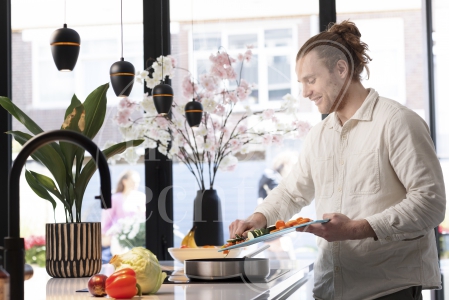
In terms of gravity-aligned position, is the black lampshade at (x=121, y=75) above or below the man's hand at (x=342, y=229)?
above

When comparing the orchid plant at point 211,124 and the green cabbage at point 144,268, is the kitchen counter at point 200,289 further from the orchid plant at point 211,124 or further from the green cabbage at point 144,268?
the orchid plant at point 211,124

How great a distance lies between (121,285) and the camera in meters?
1.76

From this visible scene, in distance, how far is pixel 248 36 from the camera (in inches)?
159

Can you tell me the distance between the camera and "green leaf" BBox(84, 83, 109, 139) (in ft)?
8.45

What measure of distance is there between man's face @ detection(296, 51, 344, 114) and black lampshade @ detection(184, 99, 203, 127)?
1.18 metres

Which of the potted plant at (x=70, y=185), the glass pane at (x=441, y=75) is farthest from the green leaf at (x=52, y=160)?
the glass pane at (x=441, y=75)

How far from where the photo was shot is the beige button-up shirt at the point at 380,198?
6.47 feet

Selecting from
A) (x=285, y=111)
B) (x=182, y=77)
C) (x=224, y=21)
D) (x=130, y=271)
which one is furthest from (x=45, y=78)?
(x=130, y=271)

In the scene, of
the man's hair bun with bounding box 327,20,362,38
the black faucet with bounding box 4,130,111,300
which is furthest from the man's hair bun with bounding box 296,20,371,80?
the black faucet with bounding box 4,130,111,300

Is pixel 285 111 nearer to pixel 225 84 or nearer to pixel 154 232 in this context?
pixel 225 84

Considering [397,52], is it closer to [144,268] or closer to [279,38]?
[279,38]

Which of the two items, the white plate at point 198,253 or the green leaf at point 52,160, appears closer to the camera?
the green leaf at point 52,160

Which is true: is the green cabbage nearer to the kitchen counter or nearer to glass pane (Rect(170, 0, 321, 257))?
the kitchen counter

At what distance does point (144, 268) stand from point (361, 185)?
0.74 meters
